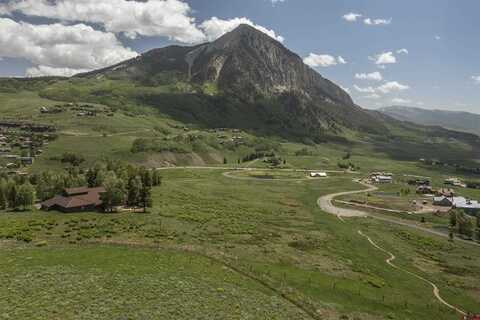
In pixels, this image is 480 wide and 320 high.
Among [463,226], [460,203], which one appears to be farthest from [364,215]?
[460,203]

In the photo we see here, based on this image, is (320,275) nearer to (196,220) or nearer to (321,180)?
(196,220)

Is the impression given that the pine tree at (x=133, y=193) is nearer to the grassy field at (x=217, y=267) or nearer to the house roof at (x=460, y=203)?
the grassy field at (x=217, y=267)

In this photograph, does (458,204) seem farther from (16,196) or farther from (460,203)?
(16,196)

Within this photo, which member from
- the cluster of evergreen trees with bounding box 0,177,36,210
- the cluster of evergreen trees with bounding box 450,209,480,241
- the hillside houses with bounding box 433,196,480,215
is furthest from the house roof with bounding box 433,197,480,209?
the cluster of evergreen trees with bounding box 0,177,36,210

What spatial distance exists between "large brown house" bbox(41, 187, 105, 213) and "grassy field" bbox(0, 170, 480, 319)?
478 centimetres

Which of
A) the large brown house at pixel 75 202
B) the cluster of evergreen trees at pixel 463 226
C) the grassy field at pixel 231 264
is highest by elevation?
the large brown house at pixel 75 202

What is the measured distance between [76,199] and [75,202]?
1.74 m

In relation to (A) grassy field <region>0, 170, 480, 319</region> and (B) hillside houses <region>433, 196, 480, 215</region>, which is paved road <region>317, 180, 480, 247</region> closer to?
(A) grassy field <region>0, 170, 480, 319</region>

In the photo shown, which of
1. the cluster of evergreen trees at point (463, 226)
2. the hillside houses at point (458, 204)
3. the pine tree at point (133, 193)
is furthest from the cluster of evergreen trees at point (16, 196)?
the hillside houses at point (458, 204)

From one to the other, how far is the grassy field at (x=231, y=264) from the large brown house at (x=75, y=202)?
478 cm

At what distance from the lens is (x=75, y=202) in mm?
84812

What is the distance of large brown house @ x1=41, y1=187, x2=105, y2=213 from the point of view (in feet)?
274

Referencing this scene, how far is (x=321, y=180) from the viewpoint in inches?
7667

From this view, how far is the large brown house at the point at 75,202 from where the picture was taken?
8344cm
